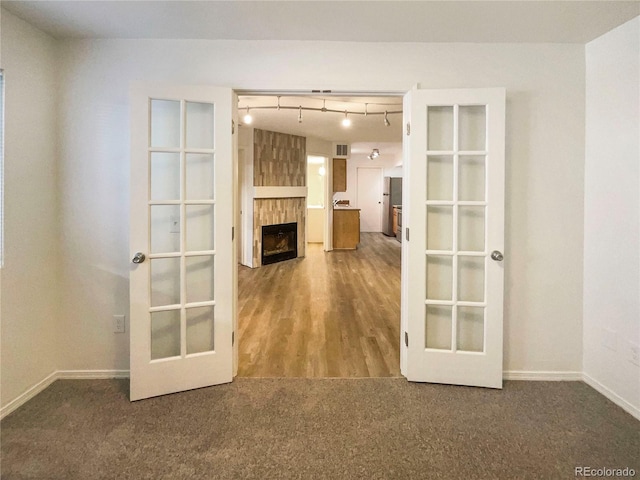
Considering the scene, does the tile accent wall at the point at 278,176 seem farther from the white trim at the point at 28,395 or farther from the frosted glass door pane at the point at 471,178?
the frosted glass door pane at the point at 471,178

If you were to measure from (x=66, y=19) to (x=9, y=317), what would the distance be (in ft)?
5.97

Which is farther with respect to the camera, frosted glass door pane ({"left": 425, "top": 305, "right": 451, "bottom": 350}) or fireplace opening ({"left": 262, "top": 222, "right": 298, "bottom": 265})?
fireplace opening ({"left": 262, "top": 222, "right": 298, "bottom": 265})

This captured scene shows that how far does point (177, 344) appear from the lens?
2.69 metres

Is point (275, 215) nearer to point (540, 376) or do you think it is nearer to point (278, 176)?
point (278, 176)

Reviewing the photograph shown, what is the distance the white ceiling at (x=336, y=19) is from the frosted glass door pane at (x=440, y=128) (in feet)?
1.55

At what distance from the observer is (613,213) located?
2584mm

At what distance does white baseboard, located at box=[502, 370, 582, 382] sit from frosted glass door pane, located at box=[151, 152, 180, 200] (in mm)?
2596

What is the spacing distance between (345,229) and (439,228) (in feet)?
21.8

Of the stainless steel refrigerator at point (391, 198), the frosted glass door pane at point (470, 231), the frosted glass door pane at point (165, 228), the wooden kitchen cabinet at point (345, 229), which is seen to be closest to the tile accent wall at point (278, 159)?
the wooden kitchen cabinet at point (345, 229)

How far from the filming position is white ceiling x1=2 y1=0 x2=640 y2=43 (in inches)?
88.5

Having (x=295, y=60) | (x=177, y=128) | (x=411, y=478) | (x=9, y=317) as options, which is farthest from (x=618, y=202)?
(x=9, y=317)

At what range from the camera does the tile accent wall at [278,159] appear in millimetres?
7215

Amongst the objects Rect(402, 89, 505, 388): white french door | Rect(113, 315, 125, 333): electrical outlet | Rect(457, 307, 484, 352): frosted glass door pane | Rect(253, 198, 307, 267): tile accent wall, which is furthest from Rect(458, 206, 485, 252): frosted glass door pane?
Rect(253, 198, 307, 267): tile accent wall

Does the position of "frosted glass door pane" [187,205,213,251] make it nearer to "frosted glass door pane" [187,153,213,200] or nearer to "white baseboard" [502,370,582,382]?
"frosted glass door pane" [187,153,213,200]
